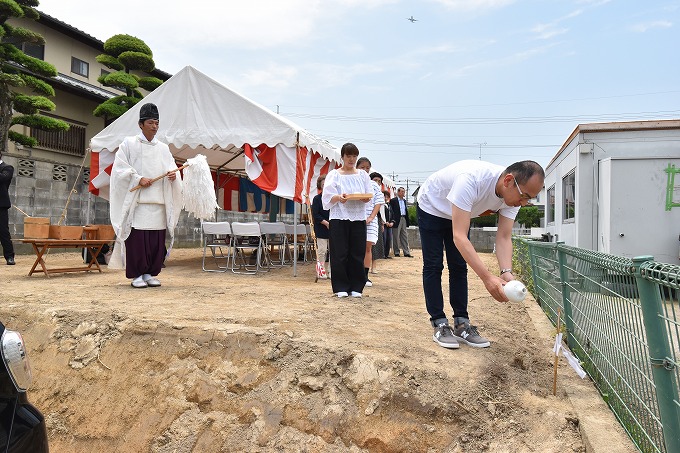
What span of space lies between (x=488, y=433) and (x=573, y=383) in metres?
0.78

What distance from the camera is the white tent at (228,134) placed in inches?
278

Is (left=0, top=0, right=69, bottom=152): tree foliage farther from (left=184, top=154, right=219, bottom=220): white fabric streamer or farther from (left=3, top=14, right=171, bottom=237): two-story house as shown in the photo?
(left=184, top=154, right=219, bottom=220): white fabric streamer

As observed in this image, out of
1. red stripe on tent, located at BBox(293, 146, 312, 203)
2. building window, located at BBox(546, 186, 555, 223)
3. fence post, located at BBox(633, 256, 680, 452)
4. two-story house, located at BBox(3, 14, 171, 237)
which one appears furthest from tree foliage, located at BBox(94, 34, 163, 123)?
fence post, located at BBox(633, 256, 680, 452)

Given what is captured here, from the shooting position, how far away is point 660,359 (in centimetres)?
178

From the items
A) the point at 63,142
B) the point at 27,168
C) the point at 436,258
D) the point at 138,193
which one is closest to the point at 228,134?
the point at 138,193

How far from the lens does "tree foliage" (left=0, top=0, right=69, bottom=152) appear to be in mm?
10688

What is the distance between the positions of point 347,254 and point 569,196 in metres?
5.17

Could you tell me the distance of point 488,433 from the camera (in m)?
2.44

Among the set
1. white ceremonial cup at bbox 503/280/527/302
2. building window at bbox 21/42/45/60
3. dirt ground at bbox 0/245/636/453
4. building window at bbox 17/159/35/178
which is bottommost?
dirt ground at bbox 0/245/636/453

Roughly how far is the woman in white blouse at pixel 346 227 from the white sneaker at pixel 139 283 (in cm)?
220

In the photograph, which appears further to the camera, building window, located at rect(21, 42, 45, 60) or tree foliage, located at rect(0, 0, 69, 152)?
building window, located at rect(21, 42, 45, 60)

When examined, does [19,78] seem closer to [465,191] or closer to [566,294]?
[465,191]

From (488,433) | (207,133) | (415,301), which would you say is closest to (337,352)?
(488,433)

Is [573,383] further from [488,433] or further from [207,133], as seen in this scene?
[207,133]
